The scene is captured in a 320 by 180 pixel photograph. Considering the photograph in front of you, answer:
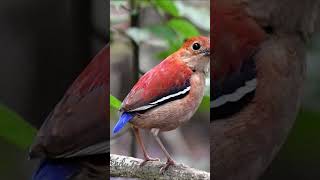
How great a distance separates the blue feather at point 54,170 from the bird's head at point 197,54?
1.11 feet

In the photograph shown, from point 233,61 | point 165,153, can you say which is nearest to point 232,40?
point 233,61

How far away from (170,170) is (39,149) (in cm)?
29

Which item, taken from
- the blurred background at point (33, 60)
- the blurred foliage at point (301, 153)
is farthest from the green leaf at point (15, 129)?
the blurred foliage at point (301, 153)

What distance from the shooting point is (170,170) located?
3.92 ft

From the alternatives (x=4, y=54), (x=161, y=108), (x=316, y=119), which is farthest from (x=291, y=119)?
(x=4, y=54)

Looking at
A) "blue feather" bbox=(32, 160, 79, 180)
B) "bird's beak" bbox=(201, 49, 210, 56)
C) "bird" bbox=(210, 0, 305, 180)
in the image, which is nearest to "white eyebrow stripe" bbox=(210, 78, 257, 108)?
"bird" bbox=(210, 0, 305, 180)

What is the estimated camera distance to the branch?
1.19m

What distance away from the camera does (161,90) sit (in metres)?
1.20

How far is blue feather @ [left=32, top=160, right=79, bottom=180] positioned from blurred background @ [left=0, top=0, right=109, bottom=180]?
0.06ft

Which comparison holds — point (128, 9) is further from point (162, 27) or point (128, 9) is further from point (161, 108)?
point (161, 108)

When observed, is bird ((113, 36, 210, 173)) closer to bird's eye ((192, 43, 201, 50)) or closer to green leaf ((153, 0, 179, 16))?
bird's eye ((192, 43, 201, 50))

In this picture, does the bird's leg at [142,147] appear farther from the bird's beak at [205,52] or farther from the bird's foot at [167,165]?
the bird's beak at [205,52]

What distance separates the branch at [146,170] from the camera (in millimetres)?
1190

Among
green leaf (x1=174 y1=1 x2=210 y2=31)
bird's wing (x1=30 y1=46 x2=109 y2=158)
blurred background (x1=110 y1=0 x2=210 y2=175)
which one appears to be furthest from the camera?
green leaf (x1=174 y1=1 x2=210 y2=31)
